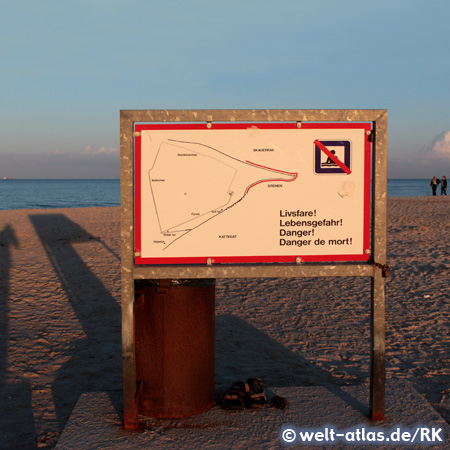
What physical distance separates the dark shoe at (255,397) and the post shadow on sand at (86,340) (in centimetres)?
92

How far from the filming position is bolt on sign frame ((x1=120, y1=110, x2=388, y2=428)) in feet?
9.05

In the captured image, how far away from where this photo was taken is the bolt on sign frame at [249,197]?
2760 millimetres

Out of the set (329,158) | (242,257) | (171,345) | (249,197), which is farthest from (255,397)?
(329,158)

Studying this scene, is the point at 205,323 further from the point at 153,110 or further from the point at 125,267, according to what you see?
the point at 153,110

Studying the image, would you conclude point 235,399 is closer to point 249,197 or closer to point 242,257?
point 242,257

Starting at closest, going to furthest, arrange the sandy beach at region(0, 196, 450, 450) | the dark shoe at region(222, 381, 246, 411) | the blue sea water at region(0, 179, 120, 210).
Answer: the dark shoe at region(222, 381, 246, 411) → the sandy beach at region(0, 196, 450, 450) → the blue sea water at region(0, 179, 120, 210)

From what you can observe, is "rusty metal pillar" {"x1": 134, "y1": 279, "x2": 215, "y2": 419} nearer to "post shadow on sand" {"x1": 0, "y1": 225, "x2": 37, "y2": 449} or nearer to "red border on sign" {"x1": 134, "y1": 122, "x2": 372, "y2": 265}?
"red border on sign" {"x1": 134, "y1": 122, "x2": 372, "y2": 265}

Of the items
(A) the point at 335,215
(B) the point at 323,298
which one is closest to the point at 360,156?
(A) the point at 335,215

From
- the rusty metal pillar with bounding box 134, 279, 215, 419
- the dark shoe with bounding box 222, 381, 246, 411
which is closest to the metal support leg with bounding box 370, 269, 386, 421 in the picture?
the dark shoe with bounding box 222, 381, 246, 411

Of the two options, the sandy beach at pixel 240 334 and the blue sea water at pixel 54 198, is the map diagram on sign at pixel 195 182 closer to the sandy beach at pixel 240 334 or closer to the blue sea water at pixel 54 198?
the sandy beach at pixel 240 334

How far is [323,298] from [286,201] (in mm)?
4780

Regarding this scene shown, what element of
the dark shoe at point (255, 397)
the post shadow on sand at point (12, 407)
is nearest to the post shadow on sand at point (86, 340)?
the post shadow on sand at point (12, 407)

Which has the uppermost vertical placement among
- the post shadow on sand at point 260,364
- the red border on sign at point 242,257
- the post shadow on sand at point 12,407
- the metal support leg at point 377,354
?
the red border on sign at point 242,257

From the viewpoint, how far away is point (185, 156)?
2.78m
